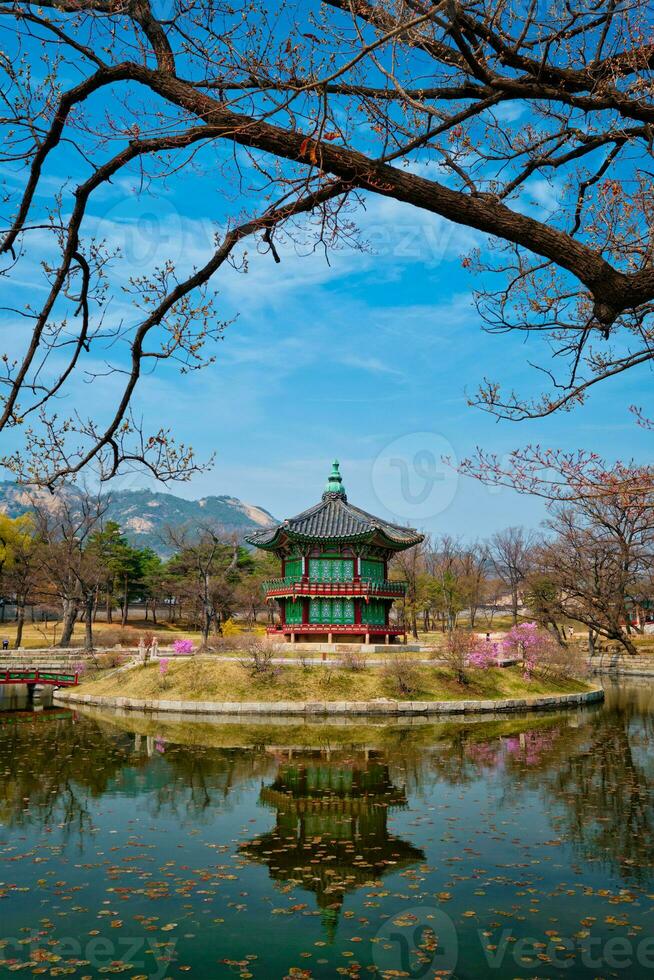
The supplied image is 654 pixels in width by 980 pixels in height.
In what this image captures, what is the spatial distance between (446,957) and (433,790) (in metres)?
7.57

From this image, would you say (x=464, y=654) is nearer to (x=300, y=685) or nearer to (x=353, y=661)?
(x=353, y=661)

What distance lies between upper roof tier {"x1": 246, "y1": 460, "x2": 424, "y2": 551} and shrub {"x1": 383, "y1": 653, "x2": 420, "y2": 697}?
8330mm

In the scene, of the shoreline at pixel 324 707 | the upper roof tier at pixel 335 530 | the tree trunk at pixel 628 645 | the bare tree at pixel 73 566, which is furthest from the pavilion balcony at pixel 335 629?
the tree trunk at pixel 628 645

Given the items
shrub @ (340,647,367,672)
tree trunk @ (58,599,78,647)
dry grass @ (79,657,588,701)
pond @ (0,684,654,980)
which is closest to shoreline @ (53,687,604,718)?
dry grass @ (79,657,588,701)

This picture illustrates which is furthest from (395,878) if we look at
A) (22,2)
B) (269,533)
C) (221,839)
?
(269,533)

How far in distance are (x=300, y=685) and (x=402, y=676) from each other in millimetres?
3973

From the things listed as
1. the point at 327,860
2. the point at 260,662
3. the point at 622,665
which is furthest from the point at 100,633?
the point at 327,860

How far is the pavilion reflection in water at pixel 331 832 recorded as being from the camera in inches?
365

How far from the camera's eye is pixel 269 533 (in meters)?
40.8

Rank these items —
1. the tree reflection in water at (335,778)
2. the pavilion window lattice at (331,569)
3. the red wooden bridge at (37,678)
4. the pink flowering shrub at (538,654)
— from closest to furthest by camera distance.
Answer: the tree reflection in water at (335,778), the pink flowering shrub at (538,654), the red wooden bridge at (37,678), the pavilion window lattice at (331,569)

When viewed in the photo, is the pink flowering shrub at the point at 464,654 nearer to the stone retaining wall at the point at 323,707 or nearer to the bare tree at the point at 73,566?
the stone retaining wall at the point at 323,707

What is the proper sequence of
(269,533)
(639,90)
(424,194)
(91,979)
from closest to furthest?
(424,194), (639,90), (91,979), (269,533)

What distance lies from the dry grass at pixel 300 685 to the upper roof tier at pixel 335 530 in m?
8.19

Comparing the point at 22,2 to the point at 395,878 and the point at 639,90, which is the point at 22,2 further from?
the point at 395,878
